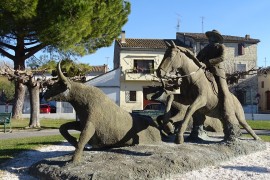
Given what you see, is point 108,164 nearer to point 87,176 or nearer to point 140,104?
point 87,176

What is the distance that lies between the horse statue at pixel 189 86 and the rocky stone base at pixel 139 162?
17.2 inches

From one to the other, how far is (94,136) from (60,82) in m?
1.18

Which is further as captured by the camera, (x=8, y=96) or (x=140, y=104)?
(x=8, y=96)

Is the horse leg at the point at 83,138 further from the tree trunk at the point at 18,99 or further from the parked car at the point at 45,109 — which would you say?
the parked car at the point at 45,109

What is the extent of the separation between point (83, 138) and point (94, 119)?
16.4 inches

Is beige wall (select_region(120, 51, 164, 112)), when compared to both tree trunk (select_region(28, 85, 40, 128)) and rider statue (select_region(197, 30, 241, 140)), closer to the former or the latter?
tree trunk (select_region(28, 85, 40, 128))

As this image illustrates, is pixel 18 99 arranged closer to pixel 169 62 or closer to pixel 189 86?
pixel 189 86

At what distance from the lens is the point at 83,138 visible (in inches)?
255

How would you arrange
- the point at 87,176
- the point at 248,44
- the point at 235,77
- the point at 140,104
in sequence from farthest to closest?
1. the point at 248,44
2. the point at 140,104
3. the point at 235,77
4. the point at 87,176

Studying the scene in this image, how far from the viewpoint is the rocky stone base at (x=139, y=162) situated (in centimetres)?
583

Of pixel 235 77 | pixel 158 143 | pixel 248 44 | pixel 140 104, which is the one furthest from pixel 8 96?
pixel 158 143

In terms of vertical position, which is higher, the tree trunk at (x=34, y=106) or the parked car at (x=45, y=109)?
the tree trunk at (x=34, y=106)

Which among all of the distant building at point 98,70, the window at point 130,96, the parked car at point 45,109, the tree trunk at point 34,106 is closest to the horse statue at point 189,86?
the tree trunk at point 34,106

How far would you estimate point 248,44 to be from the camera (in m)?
42.8
